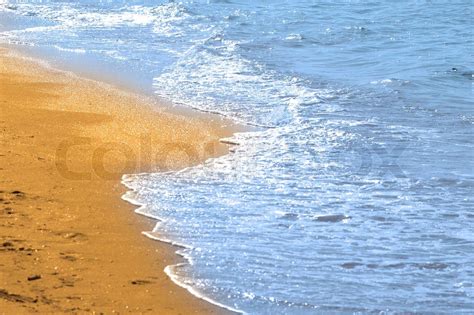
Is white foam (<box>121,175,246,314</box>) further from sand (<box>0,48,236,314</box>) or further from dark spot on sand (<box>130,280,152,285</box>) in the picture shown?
dark spot on sand (<box>130,280,152,285</box>)

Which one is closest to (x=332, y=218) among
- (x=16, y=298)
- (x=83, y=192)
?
(x=83, y=192)

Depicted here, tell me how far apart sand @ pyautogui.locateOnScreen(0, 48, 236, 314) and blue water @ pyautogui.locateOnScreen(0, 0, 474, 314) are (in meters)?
0.23

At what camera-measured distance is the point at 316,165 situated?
7.04 metres

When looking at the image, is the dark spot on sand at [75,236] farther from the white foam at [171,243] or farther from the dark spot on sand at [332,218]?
the dark spot on sand at [332,218]

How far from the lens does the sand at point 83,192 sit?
4574 millimetres

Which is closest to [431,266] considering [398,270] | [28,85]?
[398,270]

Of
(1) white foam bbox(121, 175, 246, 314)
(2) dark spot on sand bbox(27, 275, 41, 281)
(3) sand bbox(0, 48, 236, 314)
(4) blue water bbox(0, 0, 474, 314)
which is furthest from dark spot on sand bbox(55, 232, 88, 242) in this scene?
(2) dark spot on sand bbox(27, 275, 41, 281)

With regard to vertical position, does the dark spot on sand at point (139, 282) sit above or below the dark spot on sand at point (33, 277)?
below

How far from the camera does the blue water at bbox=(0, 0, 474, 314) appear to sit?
489cm

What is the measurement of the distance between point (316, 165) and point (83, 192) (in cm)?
193

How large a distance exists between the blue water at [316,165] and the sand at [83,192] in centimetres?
23

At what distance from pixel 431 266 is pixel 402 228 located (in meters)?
0.64

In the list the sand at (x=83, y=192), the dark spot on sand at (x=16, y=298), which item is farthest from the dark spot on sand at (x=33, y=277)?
the dark spot on sand at (x=16, y=298)

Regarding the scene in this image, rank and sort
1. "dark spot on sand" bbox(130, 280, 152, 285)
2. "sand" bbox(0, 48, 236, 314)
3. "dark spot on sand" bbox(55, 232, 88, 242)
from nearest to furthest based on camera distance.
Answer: "sand" bbox(0, 48, 236, 314)
"dark spot on sand" bbox(130, 280, 152, 285)
"dark spot on sand" bbox(55, 232, 88, 242)
